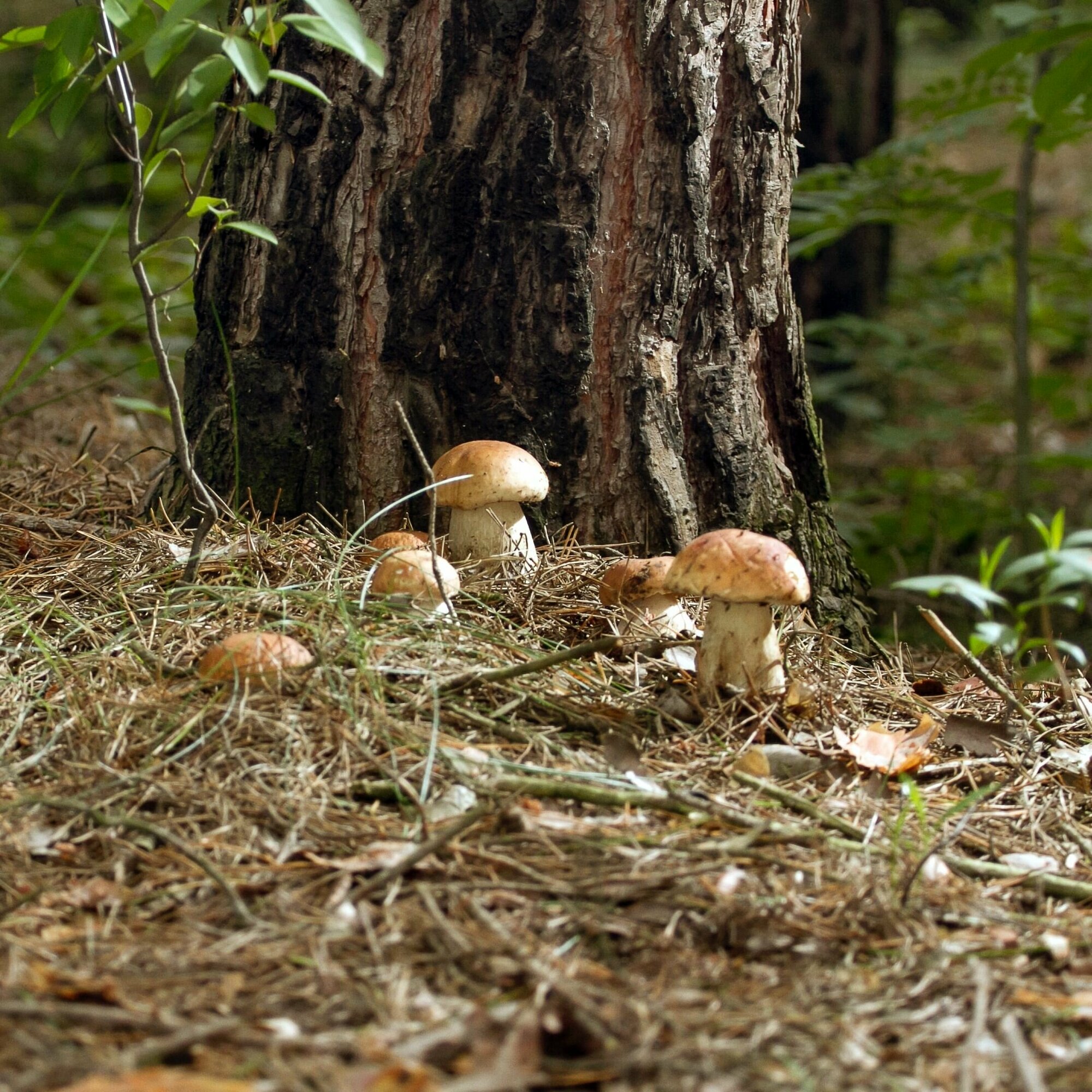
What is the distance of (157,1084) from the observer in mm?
1333

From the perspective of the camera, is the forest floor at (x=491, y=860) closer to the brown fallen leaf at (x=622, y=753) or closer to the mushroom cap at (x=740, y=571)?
the brown fallen leaf at (x=622, y=753)

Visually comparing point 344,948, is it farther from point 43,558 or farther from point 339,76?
point 339,76

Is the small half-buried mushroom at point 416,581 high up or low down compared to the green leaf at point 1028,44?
down

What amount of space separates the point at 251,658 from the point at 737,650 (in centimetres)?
108

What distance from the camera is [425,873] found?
6.07 ft

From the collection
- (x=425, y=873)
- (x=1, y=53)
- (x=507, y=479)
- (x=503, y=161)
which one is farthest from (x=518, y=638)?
(x=1, y=53)

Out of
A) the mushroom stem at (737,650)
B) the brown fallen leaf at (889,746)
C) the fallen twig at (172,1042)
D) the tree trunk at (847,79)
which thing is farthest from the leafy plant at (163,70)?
the tree trunk at (847,79)

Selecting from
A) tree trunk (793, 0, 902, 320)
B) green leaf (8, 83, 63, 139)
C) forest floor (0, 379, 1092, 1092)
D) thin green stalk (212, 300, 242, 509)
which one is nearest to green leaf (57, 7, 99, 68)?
green leaf (8, 83, 63, 139)

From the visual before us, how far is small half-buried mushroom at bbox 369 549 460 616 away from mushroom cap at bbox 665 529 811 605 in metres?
0.55

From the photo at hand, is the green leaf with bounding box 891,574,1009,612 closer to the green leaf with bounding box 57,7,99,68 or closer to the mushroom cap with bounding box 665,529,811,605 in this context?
the mushroom cap with bounding box 665,529,811,605

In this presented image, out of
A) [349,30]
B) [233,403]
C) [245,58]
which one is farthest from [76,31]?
[233,403]

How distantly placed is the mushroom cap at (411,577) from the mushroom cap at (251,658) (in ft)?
1.06

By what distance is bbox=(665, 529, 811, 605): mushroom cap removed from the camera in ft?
7.64

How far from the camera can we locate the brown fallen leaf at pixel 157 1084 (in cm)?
132
